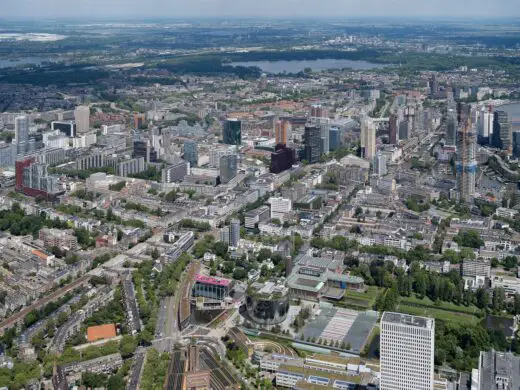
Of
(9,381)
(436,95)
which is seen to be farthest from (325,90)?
(9,381)

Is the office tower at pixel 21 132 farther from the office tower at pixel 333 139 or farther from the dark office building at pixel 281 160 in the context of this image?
the office tower at pixel 333 139

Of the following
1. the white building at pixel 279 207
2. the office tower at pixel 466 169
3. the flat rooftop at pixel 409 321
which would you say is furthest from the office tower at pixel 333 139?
the flat rooftop at pixel 409 321

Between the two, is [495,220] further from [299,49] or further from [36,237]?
[299,49]

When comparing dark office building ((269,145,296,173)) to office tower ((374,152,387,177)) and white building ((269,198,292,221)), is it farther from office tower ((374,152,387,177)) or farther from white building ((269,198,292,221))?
white building ((269,198,292,221))

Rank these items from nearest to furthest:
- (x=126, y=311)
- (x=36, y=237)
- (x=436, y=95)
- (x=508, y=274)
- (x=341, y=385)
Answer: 1. (x=341, y=385)
2. (x=126, y=311)
3. (x=508, y=274)
4. (x=36, y=237)
5. (x=436, y=95)

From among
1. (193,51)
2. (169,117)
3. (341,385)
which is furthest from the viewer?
(193,51)
